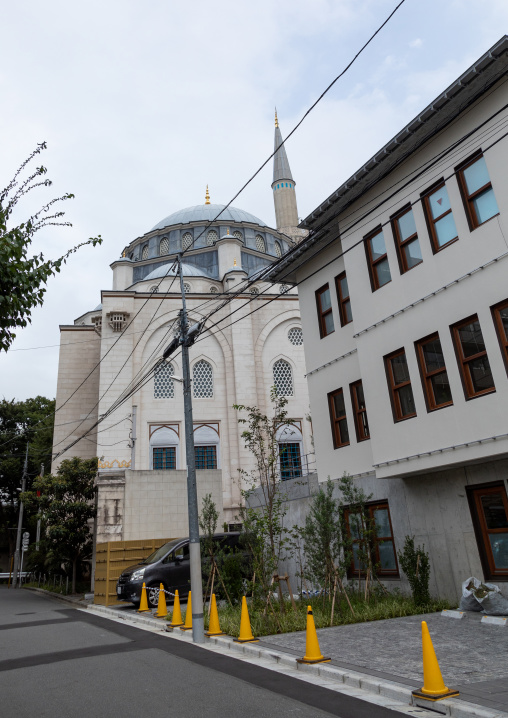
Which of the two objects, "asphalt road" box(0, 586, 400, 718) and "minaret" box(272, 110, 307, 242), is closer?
"asphalt road" box(0, 586, 400, 718)

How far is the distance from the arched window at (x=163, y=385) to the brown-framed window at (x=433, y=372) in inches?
917

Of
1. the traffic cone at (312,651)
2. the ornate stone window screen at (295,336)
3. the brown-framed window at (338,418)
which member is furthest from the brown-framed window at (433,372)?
the ornate stone window screen at (295,336)

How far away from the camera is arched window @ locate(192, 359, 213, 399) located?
113 ft

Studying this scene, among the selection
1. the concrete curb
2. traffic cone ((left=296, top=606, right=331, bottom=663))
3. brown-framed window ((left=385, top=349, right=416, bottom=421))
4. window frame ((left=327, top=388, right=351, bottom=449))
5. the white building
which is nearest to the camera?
the concrete curb

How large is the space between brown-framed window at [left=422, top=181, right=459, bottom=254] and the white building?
0.09 feet

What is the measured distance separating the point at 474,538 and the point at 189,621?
19.1 ft

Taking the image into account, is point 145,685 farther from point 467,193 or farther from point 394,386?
point 467,193

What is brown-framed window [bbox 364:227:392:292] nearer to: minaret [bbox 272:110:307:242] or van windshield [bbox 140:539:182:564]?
van windshield [bbox 140:539:182:564]

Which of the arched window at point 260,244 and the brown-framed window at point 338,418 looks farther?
the arched window at point 260,244

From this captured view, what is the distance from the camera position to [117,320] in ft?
111

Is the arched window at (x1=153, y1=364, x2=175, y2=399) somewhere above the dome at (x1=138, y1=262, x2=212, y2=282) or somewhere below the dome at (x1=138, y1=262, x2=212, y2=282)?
below

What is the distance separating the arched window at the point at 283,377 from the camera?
35625 mm

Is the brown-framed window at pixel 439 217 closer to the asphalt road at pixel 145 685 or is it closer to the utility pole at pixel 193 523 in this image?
the utility pole at pixel 193 523

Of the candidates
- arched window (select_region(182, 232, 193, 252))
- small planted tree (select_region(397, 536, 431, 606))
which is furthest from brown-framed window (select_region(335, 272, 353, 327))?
arched window (select_region(182, 232, 193, 252))
